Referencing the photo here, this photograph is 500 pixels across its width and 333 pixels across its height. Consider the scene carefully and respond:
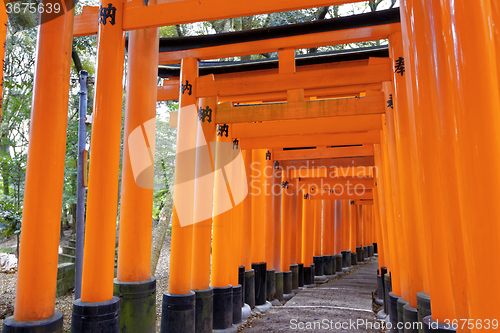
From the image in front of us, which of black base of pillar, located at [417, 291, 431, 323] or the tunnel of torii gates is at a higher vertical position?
the tunnel of torii gates

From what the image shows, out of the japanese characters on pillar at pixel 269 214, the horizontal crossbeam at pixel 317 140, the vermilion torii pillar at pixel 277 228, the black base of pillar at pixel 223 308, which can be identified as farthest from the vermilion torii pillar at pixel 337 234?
the black base of pillar at pixel 223 308

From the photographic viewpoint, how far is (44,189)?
321cm

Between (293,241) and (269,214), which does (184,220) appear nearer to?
(269,214)

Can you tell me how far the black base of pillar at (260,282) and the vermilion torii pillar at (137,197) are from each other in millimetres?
5040

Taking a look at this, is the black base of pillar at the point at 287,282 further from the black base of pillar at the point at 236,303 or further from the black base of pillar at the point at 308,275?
the black base of pillar at the point at 236,303

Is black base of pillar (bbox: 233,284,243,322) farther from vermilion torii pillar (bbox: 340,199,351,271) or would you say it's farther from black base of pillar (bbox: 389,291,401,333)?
vermilion torii pillar (bbox: 340,199,351,271)

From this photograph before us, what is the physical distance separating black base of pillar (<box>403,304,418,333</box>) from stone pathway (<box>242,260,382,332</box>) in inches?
112

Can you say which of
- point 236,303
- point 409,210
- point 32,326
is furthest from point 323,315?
point 32,326

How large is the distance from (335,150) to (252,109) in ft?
11.4

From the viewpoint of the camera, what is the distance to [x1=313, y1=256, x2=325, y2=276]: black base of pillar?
573 inches

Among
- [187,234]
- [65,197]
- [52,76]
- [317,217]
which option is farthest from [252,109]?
[317,217]

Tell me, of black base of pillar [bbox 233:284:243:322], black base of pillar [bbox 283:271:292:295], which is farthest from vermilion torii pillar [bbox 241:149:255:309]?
black base of pillar [bbox 283:271:292:295]

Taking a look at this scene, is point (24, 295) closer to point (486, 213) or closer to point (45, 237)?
point (45, 237)

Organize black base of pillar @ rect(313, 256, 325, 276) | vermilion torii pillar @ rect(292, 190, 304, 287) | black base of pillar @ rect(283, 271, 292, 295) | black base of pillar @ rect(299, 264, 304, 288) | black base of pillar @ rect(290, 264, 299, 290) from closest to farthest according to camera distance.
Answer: black base of pillar @ rect(283, 271, 292, 295) → black base of pillar @ rect(290, 264, 299, 290) → vermilion torii pillar @ rect(292, 190, 304, 287) → black base of pillar @ rect(299, 264, 304, 288) → black base of pillar @ rect(313, 256, 325, 276)
